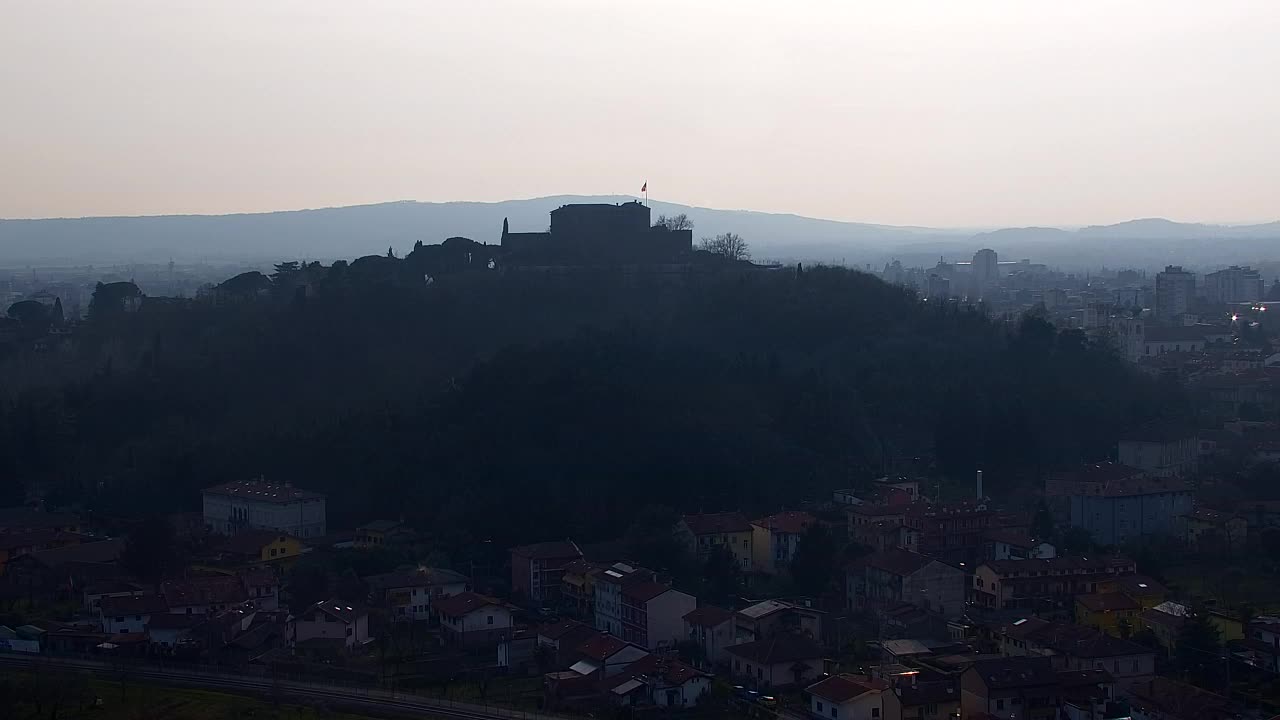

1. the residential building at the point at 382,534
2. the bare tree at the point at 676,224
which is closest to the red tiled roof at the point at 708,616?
the residential building at the point at 382,534

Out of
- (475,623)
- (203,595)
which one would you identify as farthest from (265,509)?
(475,623)

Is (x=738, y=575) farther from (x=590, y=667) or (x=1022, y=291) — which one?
(x=1022, y=291)

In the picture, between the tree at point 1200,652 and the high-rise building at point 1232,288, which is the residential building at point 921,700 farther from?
the high-rise building at point 1232,288

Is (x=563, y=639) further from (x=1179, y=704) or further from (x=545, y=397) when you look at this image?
(x=545, y=397)

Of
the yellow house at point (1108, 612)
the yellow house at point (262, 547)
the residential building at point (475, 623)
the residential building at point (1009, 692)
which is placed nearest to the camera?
the residential building at point (1009, 692)

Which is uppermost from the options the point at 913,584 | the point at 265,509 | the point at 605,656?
the point at 913,584

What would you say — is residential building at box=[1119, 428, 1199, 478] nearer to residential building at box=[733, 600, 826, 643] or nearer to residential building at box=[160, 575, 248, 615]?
residential building at box=[733, 600, 826, 643]
